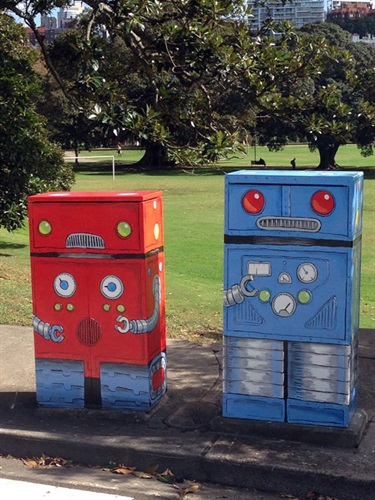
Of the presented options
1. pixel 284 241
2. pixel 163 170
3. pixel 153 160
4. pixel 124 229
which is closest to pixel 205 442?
pixel 284 241

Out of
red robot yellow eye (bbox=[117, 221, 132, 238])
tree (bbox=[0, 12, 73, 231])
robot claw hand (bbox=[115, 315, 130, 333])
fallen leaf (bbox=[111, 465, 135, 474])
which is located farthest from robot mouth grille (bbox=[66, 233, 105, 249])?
tree (bbox=[0, 12, 73, 231])

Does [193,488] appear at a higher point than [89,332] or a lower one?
lower

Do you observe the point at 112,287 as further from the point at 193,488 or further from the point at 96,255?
the point at 193,488

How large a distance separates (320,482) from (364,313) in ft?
21.1

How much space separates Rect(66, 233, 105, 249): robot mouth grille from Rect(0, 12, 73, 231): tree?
25.1 ft

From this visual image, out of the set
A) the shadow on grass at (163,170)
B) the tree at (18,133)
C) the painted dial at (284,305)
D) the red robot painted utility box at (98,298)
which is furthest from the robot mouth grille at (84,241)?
the shadow on grass at (163,170)

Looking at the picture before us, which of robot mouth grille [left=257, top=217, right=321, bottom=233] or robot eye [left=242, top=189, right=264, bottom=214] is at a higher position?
robot eye [left=242, top=189, right=264, bottom=214]

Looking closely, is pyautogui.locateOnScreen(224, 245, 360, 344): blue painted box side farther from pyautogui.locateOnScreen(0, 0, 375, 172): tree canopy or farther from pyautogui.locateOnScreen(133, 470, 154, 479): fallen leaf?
pyautogui.locateOnScreen(0, 0, 375, 172): tree canopy

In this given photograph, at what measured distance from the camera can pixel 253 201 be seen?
532 cm

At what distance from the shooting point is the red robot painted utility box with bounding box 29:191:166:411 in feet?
18.5

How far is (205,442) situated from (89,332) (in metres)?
1.18

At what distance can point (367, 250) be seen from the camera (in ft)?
55.9

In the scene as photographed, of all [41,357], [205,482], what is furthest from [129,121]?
[205,482]

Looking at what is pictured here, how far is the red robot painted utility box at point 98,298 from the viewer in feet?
18.5
